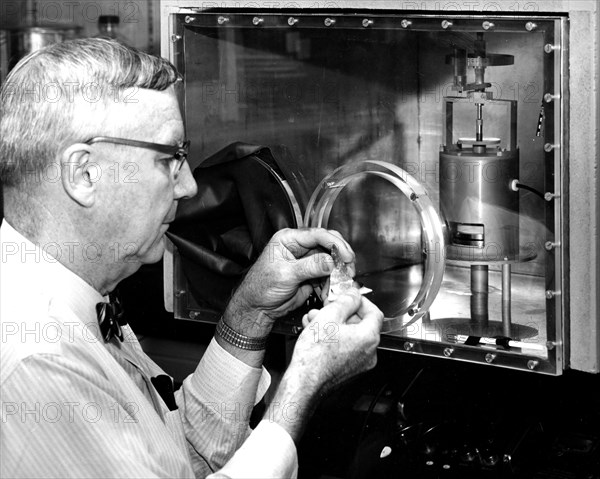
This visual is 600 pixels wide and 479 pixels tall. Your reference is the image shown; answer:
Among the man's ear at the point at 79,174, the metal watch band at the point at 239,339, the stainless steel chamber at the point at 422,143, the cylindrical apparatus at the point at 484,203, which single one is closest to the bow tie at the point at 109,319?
the man's ear at the point at 79,174

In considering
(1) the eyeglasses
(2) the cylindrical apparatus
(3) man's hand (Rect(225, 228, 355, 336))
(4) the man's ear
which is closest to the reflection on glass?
(2) the cylindrical apparatus

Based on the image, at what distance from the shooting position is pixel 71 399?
3.33 ft

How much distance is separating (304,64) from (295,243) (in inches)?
11.7

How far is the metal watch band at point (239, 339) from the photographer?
4.94ft

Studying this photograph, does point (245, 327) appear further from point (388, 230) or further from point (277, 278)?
point (388, 230)

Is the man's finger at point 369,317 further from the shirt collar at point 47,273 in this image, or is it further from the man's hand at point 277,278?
the shirt collar at point 47,273

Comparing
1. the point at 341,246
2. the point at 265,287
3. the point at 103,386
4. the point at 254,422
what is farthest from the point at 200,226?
the point at 103,386

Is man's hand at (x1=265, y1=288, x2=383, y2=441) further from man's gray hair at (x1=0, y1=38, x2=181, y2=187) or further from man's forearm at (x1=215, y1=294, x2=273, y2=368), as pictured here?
man's gray hair at (x1=0, y1=38, x2=181, y2=187)

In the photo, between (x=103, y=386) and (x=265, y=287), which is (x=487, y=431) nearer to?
(x=265, y=287)

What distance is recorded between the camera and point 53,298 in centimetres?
112

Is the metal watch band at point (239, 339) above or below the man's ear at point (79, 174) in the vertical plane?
below

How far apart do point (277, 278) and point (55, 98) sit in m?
0.50

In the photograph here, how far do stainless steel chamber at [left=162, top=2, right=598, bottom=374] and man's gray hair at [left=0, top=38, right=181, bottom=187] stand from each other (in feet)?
1.28

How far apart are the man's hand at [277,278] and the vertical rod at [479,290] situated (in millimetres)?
219
